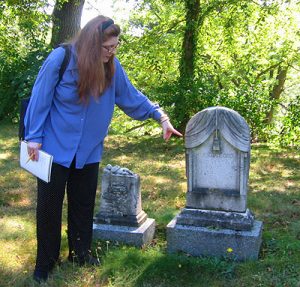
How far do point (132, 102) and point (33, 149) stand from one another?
3.27 feet

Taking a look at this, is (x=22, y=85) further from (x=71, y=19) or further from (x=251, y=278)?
(x=251, y=278)

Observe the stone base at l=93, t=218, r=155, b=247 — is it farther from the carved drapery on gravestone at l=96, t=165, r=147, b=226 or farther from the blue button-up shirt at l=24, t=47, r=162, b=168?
the blue button-up shirt at l=24, t=47, r=162, b=168

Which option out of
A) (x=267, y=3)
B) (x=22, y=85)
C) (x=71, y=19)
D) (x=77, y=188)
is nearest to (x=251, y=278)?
(x=77, y=188)

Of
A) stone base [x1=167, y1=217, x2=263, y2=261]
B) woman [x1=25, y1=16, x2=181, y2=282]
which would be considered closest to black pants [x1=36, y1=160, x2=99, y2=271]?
woman [x1=25, y1=16, x2=181, y2=282]

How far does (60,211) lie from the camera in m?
3.94

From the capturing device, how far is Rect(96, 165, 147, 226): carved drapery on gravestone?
4961 mm

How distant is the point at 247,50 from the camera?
15211 millimetres

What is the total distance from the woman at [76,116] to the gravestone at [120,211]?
0.82m

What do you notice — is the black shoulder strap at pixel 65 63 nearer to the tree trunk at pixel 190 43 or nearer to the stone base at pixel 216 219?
the stone base at pixel 216 219

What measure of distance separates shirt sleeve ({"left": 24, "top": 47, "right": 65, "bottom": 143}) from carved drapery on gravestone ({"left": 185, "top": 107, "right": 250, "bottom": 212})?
154 centimetres

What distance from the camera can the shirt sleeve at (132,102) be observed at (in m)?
4.07

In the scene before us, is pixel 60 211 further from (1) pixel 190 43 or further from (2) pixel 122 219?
(1) pixel 190 43

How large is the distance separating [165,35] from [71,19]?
2894 millimetres

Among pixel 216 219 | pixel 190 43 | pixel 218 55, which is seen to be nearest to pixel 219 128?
pixel 216 219
